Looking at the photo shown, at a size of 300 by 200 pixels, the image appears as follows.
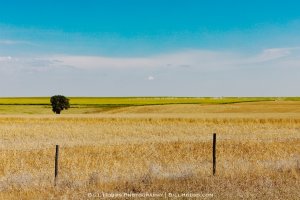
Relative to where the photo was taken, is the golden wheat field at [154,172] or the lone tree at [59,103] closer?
the golden wheat field at [154,172]

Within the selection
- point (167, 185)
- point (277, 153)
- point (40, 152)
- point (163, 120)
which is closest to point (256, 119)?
point (163, 120)

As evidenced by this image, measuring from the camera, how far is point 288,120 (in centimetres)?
6072

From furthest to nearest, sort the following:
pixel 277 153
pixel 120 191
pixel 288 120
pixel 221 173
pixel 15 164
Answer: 1. pixel 288 120
2. pixel 277 153
3. pixel 15 164
4. pixel 221 173
5. pixel 120 191

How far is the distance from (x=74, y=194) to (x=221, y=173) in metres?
5.96

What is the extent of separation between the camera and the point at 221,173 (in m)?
16.6

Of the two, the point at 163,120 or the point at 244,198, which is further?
the point at 163,120

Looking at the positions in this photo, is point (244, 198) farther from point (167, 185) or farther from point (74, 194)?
point (74, 194)

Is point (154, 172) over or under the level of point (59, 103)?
under

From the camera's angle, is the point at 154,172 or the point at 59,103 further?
the point at 59,103

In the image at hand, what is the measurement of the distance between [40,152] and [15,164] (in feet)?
14.5

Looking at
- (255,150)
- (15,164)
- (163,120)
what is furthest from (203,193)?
(163,120)

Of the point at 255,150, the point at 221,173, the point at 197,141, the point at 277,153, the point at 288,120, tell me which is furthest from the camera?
the point at 288,120

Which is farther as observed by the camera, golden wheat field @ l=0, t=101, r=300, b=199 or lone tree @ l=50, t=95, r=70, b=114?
lone tree @ l=50, t=95, r=70, b=114

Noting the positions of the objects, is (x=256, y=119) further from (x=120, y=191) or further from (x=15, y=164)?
(x=120, y=191)
